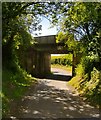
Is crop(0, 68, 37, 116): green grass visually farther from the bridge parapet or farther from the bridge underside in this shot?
the bridge parapet

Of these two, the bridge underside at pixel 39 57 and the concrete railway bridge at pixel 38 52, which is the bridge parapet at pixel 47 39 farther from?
the bridge underside at pixel 39 57

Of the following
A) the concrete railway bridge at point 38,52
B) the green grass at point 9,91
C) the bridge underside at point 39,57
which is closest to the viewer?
the green grass at point 9,91

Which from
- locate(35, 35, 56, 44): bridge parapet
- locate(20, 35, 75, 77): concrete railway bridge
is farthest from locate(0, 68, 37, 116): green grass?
locate(35, 35, 56, 44): bridge parapet

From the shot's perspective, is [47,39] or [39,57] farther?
[39,57]

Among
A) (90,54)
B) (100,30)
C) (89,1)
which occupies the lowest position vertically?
(90,54)

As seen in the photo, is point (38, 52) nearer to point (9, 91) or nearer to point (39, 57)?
point (39, 57)

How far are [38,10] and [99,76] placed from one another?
598cm

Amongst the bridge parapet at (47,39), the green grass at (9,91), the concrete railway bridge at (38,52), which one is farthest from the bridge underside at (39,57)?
the green grass at (9,91)

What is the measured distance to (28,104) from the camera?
14.2 metres

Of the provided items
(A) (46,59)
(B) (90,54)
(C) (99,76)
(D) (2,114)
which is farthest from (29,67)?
(D) (2,114)

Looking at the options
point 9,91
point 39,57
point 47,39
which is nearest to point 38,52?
point 39,57

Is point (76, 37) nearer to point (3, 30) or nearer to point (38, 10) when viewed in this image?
point (38, 10)

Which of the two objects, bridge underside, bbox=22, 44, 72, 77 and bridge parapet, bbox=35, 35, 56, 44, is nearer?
bridge parapet, bbox=35, 35, 56, 44

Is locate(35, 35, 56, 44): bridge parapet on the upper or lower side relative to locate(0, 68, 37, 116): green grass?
upper
